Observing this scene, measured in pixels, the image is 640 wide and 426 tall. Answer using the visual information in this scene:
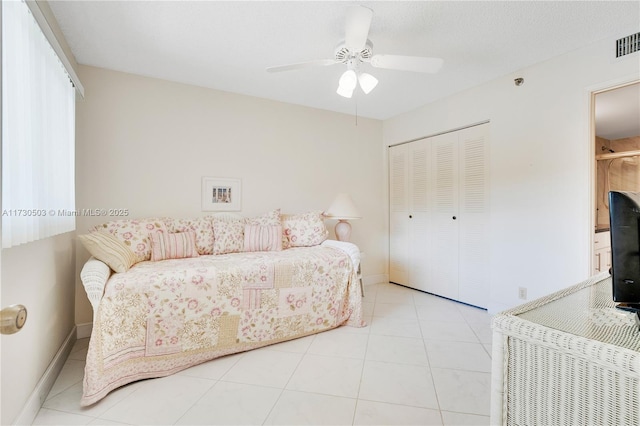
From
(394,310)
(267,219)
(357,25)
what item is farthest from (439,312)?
(357,25)

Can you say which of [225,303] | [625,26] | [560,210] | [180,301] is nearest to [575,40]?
[625,26]

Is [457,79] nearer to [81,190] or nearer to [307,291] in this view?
[307,291]

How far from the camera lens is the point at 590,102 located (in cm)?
221

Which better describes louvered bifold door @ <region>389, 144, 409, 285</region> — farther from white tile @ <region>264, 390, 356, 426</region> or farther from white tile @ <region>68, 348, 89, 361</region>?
white tile @ <region>68, 348, 89, 361</region>

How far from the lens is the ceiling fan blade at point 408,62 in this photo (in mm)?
1845

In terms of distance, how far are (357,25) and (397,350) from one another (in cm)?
220

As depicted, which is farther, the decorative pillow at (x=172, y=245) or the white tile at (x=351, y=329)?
the white tile at (x=351, y=329)

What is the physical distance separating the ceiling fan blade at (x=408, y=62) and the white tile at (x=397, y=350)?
79.3 inches

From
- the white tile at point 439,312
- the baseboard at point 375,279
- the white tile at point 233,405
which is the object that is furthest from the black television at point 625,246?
the baseboard at point 375,279

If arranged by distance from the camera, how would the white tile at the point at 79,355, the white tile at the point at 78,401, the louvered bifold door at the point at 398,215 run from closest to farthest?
the white tile at the point at 78,401, the white tile at the point at 79,355, the louvered bifold door at the point at 398,215

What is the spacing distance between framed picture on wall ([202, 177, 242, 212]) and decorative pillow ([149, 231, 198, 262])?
504 mm

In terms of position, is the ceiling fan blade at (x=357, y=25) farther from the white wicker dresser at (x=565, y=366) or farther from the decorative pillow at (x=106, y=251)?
the decorative pillow at (x=106, y=251)

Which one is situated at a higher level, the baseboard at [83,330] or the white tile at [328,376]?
the baseboard at [83,330]

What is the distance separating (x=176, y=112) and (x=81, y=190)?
42.5 inches
